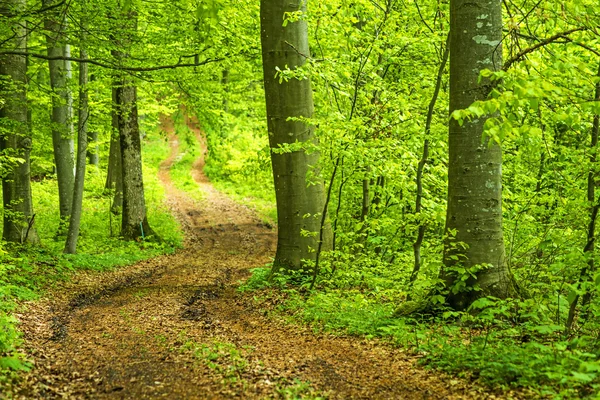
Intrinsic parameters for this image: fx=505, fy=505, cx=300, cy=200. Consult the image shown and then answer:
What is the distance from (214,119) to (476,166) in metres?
10.9

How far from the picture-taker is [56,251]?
42.2ft

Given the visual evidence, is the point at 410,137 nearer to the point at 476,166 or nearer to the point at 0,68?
the point at 476,166

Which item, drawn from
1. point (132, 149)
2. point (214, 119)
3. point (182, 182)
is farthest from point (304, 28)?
point (182, 182)

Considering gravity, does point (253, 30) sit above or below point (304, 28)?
above

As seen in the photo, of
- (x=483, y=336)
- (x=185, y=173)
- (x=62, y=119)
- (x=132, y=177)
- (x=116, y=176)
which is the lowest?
(x=483, y=336)

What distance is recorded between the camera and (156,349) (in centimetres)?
564

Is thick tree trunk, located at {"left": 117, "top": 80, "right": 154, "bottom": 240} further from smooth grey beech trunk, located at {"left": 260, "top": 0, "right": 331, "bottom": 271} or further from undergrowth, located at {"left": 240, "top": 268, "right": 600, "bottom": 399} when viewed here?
undergrowth, located at {"left": 240, "top": 268, "right": 600, "bottom": 399}

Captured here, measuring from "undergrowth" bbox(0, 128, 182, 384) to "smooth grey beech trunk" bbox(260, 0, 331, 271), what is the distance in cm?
428

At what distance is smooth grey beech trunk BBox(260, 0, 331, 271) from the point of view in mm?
8773

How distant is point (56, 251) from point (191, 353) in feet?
29.5

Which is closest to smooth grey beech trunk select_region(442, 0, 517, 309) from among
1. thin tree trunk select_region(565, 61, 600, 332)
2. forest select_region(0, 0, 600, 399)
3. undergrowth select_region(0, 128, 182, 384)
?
Result: forest select_region(0, 0, 600, 399)

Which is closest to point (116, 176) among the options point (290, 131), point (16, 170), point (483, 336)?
point (16, 170)

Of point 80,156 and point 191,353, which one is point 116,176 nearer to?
point 80,156

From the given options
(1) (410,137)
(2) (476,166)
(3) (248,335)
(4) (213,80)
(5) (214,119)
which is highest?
(4) (213,80)
